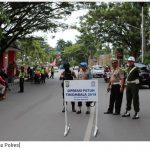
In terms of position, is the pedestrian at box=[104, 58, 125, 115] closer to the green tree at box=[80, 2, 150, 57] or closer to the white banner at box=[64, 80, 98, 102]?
the white banner at box=[64, 80, 98, 102]

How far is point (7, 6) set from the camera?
34.2m

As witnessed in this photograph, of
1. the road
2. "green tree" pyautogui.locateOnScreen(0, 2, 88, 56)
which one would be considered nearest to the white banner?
the road

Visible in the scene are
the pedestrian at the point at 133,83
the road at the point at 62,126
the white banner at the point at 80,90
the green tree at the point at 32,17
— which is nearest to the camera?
the road at the point at 62,126

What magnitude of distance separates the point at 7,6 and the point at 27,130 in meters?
24.3

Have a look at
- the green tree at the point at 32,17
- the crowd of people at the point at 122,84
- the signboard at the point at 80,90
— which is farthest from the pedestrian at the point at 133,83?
the green tree at the point at 32,17

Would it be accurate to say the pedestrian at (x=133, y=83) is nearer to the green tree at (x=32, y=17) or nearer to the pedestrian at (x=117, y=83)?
the pedestrian at (x=117, y=83)

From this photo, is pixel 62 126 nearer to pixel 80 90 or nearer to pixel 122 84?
pixel 80 90

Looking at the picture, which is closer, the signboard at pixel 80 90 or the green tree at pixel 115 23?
the signboard at pixel 80 90

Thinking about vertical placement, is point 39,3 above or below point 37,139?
above

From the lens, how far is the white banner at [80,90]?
11352 millimetres

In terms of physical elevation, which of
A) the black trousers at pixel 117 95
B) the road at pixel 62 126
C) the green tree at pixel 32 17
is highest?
the green tree at pixel 32 17

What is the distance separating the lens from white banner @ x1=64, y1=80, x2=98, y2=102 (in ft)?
37.2

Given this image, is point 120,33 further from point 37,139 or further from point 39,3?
point 37,139
